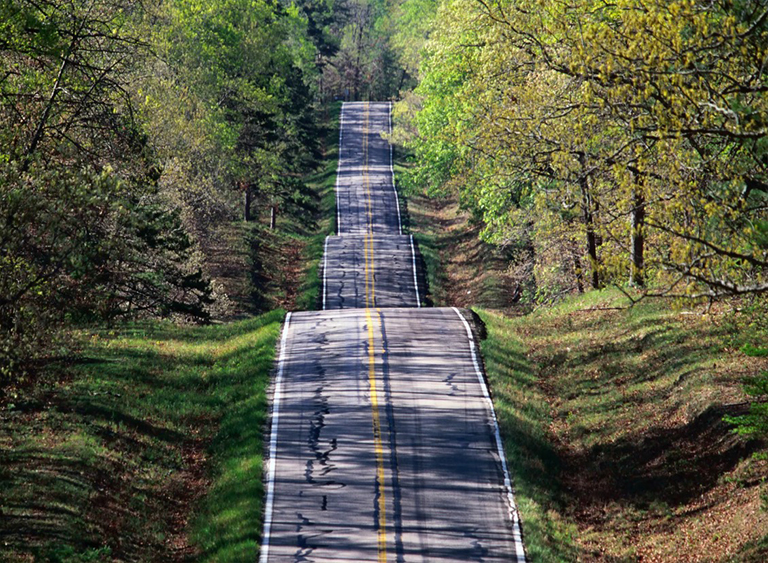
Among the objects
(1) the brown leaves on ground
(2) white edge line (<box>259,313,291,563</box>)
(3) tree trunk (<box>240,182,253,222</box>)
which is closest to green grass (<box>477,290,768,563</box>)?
(1) the brown leaves on ground

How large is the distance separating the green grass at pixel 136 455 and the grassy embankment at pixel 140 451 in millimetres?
35

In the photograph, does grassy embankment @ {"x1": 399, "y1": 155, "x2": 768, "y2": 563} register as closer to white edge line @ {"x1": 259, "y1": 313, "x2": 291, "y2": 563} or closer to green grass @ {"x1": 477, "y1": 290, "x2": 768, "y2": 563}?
green grass @ {"x1": 477, "y1": 290, "x2": 768, "y2": 563}

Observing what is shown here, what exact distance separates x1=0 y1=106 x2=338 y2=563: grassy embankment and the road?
33.4 inches

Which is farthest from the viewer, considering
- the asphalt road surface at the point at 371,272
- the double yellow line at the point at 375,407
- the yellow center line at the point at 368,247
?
the yellow center line at the point at 368,247

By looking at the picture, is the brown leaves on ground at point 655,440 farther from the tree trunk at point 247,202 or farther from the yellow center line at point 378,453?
the tree trunk at point 247,202

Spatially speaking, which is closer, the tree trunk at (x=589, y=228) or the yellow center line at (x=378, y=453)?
the yellow center line at (x=378, y=453)

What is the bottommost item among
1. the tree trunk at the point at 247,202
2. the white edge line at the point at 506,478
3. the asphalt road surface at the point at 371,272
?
the white edge line at the point at 506,478

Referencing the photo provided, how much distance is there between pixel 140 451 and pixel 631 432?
39.8 ft

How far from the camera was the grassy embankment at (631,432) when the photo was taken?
17.1 m

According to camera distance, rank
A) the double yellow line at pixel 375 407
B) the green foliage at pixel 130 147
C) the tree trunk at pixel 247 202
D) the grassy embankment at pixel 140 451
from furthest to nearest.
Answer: the tree trunk at pixel 247 202 < the double yellow line at pixel 375 407 < the grassy embankment at pixel 140 451 < the green foliage at pixel 130 147

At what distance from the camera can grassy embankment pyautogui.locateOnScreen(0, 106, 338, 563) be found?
55.5 ft

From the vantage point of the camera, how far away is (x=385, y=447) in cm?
2152

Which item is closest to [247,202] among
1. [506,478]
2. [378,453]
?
[378,453]

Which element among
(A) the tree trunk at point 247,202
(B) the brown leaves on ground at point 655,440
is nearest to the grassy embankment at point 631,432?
(B) the brown leaves on ground at point 655,440
